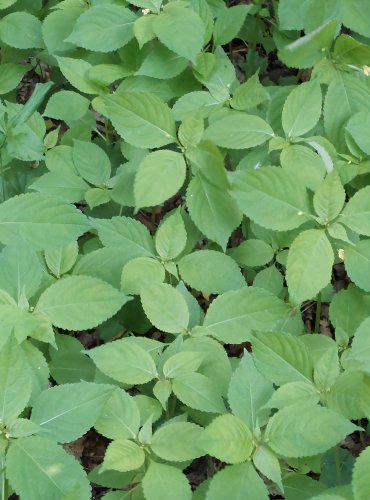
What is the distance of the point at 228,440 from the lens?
183 centimetres

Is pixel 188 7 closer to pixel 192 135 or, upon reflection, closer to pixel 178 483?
pixel 192 135

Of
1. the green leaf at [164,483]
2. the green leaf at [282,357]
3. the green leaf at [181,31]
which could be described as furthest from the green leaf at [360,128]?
the green leaf at [164,483]

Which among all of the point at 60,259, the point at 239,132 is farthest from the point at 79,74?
the point at 60,259

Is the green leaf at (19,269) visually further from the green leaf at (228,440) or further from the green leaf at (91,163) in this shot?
the green leaf at (228,440)

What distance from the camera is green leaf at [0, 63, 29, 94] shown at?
3.16 metres

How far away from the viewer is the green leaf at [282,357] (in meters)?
2.02

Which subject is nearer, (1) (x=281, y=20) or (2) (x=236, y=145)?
(2) (x=236, y=145)

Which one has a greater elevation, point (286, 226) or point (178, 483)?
point (286, 226)

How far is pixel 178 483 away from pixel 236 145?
1.38m

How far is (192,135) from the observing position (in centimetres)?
245

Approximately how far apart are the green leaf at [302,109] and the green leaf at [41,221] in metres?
0.96

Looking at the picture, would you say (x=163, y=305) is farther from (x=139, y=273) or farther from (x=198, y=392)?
(x=198, y=392)

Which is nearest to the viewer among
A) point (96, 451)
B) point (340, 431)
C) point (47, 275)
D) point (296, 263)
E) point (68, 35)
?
point (340, 431)

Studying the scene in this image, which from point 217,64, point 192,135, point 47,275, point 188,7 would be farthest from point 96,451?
point 188,7
